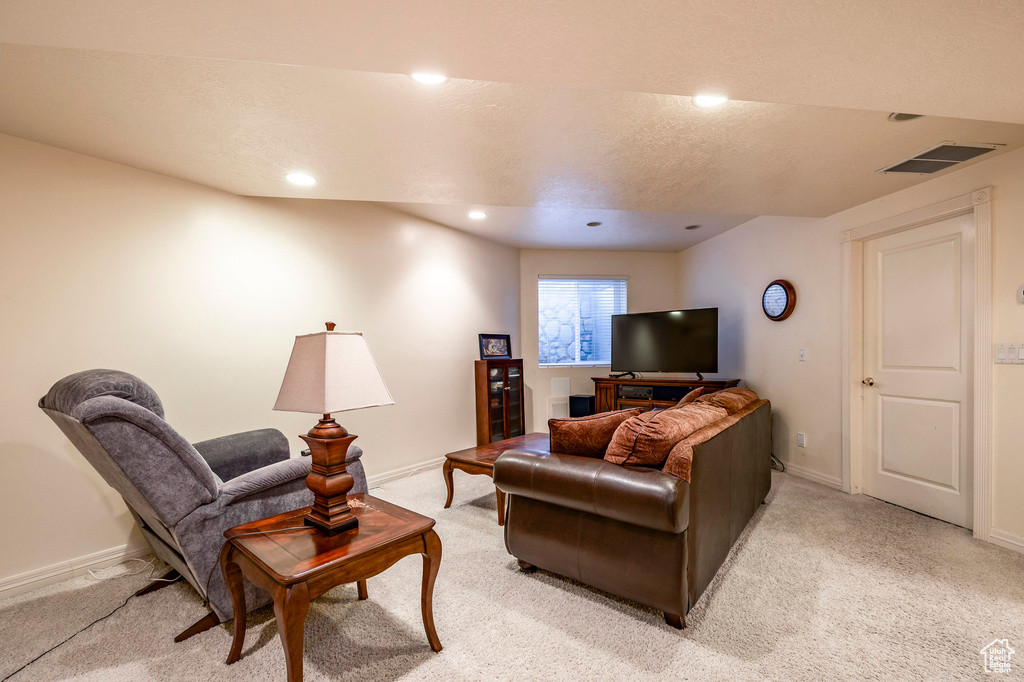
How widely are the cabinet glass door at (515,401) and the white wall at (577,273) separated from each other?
0.47 metres

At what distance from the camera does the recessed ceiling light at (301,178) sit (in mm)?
2523

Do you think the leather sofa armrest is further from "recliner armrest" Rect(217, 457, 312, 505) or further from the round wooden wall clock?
the round wooden wall clock

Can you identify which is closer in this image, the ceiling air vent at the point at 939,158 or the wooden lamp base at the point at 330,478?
the wooden lamp base at the point at 330,478

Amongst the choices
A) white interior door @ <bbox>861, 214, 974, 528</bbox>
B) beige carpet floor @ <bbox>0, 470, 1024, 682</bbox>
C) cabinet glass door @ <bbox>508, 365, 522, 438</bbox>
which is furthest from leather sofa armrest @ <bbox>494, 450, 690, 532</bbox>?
cabinet glass door @ <bbox>508, 365, 522, 438</bbox>

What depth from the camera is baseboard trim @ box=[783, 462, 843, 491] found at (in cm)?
338

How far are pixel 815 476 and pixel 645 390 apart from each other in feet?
5.38

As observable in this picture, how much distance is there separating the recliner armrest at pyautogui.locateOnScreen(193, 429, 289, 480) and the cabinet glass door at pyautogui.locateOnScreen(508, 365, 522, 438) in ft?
8.19

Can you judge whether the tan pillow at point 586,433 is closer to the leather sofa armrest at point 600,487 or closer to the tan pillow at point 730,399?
the leather sofa armrest at point 600,487

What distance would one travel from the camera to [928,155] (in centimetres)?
229

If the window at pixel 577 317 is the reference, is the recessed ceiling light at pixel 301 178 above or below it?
above

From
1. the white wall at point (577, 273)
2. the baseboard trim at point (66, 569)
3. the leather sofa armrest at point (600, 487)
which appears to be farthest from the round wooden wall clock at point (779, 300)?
the baseboard trim at point (66, 569)

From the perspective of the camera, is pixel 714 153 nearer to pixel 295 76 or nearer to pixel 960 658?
pixel 295 76

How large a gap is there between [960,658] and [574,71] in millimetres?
2465
